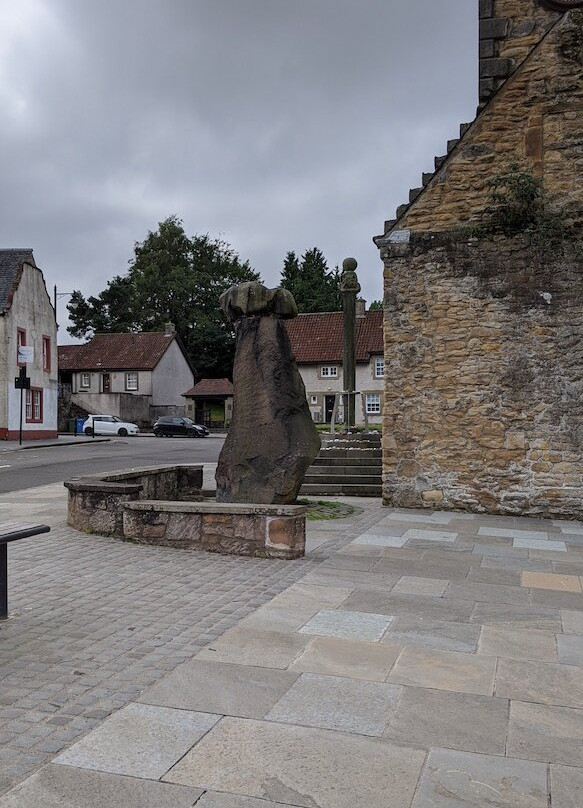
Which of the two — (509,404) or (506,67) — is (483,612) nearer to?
(509,404)

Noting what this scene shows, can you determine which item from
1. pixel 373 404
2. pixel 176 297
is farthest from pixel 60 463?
pixel 176 297

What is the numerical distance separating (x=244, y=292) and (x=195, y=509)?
3456 mm

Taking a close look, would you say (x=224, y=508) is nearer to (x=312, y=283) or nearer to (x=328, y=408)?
(x=328, y=408)

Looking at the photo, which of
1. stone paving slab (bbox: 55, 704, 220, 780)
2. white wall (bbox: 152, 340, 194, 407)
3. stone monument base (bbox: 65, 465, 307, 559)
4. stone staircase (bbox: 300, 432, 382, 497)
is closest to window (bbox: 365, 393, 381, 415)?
white wall (bbox: 152, 340, 194, 407)

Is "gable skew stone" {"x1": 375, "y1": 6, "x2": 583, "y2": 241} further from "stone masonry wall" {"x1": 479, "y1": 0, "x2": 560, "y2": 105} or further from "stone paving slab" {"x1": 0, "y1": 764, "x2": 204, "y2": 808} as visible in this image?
"stone paving slab" {"x1": 0, "y1": 764, "x2": 204, "y2": 808}

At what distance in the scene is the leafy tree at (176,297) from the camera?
6681cm

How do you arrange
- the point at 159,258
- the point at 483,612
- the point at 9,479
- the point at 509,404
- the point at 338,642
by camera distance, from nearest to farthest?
the point at 338,642 < the point at 483,612 < the point at 509,404 < the point at 9,479 < the point at 159,258

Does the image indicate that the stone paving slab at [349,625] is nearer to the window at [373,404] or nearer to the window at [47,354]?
the window at [47,354]

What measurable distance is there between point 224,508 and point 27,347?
33125 millimetres

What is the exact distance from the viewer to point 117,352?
60219 millimetres

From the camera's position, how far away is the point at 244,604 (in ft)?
19.6

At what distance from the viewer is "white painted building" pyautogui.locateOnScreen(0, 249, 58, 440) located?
3741 cm

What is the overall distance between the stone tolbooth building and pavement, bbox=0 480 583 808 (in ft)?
13.7

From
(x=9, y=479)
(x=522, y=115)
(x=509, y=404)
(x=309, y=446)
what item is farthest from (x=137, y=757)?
(x=9, y=479)
